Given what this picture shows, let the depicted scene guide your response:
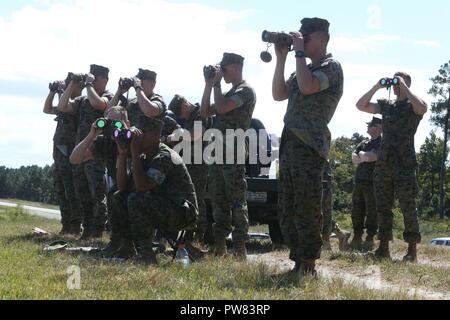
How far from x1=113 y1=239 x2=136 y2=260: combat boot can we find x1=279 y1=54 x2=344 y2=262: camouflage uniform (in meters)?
1.67

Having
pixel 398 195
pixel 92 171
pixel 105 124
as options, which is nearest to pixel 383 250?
pixel 398 195

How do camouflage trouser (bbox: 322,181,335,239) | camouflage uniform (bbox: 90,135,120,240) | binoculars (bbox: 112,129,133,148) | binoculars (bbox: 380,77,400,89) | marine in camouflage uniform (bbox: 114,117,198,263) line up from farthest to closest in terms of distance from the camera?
1. camouflage trouser (bbox: 322,181,335,239)
2. binoculars (bbox: 380,77,400,89)
3. camouflage uniform (bbox: 90,135,120,240)
4. marine in camouflage uniform (bbox: 114,117,198,263)
5. binoculars (bbox: 112,129,133,148)

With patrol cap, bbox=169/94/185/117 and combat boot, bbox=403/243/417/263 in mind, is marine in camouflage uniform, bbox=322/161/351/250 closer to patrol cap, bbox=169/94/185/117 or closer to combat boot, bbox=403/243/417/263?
combat boot, bbox=403/243/417/263

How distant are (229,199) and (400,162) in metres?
2.07

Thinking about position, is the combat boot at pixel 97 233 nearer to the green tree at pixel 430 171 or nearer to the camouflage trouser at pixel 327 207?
the camouflage trouser at pixel 327 207

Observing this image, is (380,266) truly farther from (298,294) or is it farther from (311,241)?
(298,294)

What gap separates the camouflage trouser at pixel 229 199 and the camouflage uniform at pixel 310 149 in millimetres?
1429

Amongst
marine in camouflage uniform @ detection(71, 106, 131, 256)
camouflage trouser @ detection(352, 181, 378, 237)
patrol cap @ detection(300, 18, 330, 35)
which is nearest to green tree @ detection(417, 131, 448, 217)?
camouflage trouser @ detection(352, 181, 378, 237)

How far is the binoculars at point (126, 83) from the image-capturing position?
7141 mm

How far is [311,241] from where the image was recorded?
16.6ft

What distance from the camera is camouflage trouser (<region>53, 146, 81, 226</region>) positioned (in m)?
8.82

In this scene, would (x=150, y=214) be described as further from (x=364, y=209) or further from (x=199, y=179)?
(x=364, y=209)

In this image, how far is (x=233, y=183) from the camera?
21.6ft
